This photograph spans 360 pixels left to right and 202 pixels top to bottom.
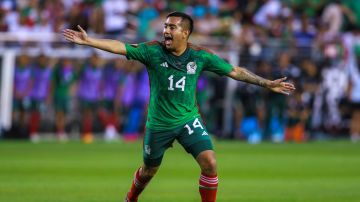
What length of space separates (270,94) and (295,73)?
101 cm

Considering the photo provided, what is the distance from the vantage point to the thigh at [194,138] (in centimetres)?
1142

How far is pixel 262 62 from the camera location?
96.5ft

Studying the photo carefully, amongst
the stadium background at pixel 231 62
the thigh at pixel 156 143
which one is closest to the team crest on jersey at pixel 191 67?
the thigh at pixel 156 143

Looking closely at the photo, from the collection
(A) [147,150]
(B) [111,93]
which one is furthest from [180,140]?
(B) [111,93]

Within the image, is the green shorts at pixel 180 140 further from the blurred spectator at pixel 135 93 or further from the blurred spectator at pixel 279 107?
the blurred spectator at pixel 279 107

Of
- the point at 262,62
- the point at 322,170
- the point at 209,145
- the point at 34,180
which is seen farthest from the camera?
the point at 262,62

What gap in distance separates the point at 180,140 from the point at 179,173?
8.04 m

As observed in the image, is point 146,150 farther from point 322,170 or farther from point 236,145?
point 236,145

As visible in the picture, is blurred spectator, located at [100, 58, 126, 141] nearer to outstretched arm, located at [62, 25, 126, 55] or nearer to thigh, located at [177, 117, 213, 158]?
thigh, located at [177, 117, 213, 158]

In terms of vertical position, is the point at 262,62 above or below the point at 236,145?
above

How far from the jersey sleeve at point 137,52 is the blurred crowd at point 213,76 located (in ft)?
55.1

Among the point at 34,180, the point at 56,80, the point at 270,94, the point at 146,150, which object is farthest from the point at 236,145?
the point at 146,150

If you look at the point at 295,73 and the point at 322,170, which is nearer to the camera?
the point at 322,170

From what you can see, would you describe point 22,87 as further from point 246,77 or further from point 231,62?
point 246,77
